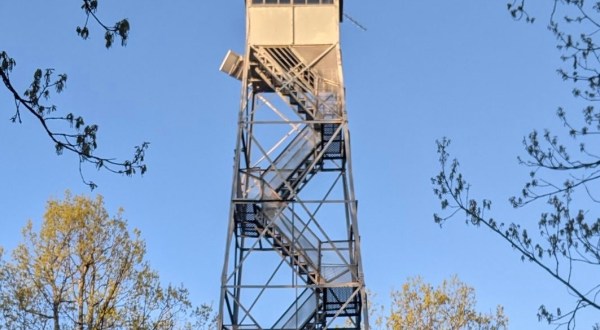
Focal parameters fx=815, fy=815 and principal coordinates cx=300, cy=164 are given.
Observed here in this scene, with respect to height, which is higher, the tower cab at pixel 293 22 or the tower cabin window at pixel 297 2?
the tower cabin window at pixel 297 2

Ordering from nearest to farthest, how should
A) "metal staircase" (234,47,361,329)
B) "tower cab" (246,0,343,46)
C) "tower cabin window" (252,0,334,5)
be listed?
"metal staircase" (234,47,361,329) → "tower cab" (246,0,343,46) → "tower cabin window" (252,0,334,5)

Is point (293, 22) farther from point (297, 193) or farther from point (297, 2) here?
point (297, 193)

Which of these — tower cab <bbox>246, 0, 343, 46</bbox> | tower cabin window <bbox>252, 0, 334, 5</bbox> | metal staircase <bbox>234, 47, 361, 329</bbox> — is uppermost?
tower cabin window <bbox>252, 0, 334, 5</bbox>

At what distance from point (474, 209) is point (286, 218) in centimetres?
1103


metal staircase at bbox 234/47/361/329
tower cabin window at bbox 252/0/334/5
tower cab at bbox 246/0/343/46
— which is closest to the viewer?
metal staircase at bbox 234/47/361/329

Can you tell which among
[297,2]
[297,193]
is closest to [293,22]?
[297,2]

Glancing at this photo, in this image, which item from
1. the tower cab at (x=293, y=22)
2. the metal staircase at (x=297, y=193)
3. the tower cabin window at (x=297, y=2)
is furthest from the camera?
the tower cabin window at (x=297, y=2)

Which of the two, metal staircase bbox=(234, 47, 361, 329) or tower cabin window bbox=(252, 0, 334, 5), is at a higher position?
tower cabin window bbox=(252, 0, 334, 5)

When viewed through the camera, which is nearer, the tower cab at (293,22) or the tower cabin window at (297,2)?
the tower cab at (293,22)

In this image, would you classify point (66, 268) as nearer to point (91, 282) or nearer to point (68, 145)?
point (91, 282)

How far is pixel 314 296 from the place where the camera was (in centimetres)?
2008

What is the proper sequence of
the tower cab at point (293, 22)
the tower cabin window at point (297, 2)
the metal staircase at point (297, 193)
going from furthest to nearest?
1. the tower cabin window at point (297, 2)
2. the tower cab at point (293, 22)
3. the metal staircase at point (297, 193)

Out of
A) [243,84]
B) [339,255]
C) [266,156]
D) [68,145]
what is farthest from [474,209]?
[243,84]

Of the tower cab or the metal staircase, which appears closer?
the metal staircase
